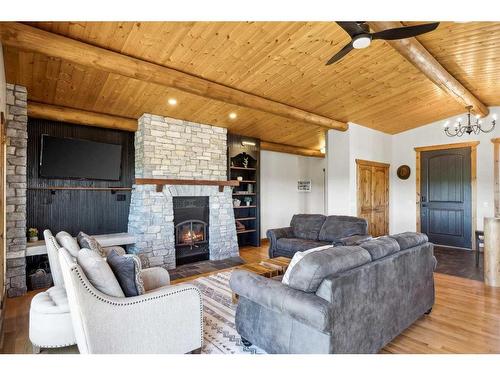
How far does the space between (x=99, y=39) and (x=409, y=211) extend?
731cm

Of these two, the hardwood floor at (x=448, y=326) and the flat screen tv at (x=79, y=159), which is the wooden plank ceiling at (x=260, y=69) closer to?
the flat screen tv at (x=79, y=159)

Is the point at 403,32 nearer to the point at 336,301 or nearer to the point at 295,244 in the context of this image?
the point at 336,301

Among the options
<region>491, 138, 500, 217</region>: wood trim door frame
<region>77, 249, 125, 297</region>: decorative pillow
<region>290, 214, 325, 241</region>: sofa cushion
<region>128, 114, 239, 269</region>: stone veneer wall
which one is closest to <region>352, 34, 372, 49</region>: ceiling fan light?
<region>77, 249, 125, 297</region>: decorative pillow

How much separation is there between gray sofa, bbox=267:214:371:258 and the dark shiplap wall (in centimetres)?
284

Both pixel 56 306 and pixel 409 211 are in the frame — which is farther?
pixel 409 211

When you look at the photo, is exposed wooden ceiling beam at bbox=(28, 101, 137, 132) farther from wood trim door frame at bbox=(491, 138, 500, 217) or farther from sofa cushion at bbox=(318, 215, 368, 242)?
wood trim door frame at bbox=(491, 138, 500, 217)

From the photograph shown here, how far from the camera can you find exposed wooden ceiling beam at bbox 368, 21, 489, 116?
3048 millimetres

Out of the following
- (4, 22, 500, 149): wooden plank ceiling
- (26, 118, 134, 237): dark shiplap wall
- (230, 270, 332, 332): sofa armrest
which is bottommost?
(230, 270, 332, 332): sofa armrest

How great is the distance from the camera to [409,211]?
715cm

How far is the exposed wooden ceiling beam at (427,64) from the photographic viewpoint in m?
3.05

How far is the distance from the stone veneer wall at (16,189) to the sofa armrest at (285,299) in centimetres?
316
